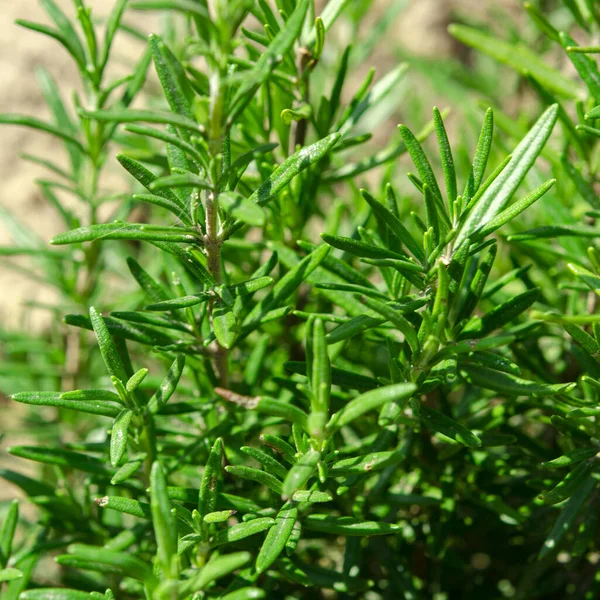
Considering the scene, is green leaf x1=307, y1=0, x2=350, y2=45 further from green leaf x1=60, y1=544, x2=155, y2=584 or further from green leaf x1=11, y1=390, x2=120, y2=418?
green leaf x1=60, y1=544, x2=155, y2=584

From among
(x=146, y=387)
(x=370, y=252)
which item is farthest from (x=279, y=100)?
(x=146, y=387)

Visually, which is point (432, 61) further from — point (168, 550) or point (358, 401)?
point (168, 550)

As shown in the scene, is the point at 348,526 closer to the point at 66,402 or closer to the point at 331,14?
the point at 66,402

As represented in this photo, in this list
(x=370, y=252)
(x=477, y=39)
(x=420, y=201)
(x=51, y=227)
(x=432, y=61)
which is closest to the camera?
(x=370, y=252)

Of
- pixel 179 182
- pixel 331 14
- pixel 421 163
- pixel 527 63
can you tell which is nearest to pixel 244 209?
pixel 179 182

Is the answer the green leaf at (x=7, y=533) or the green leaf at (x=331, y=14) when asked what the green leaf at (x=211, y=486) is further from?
the green leaf at (x=331, y=14)

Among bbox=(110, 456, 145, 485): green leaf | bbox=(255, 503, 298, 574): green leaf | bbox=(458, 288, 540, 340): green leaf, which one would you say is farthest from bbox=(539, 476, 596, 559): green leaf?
bbox=(110, 456, 145, 485): green leaf

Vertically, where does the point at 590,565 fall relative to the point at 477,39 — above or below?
below
